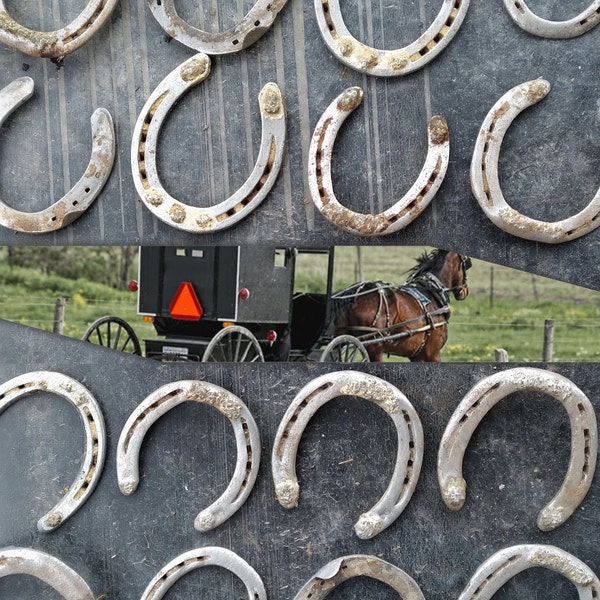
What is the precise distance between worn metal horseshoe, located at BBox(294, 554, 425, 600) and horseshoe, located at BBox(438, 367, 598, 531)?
26 cm

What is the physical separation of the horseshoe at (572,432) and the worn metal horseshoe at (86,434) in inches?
40.2

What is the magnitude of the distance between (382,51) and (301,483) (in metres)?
1.29

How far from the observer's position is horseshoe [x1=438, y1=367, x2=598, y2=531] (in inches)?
113

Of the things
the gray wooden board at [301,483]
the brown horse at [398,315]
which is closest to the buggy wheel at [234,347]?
the brown horse at [398,315]

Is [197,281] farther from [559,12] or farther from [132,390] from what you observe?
[559,12]

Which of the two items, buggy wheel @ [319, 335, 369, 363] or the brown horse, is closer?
buggy wheel @ [319, 335, 369, 363]

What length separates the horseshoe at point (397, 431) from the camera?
287cm

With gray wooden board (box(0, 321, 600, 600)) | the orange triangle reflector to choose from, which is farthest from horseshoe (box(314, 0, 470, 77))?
the orange triangle reflector

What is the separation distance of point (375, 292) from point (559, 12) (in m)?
4.71

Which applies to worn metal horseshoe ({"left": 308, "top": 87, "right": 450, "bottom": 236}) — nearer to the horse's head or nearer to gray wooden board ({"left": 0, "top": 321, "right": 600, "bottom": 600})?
gray wooden board ({"left": 0, "top": 321, "right": 600, "bottom": 600})

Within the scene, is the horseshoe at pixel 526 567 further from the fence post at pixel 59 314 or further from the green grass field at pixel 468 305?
the fence post at pixel 59 314

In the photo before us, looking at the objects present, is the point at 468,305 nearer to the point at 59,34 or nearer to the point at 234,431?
the point at 234,431

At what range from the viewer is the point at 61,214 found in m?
2.92

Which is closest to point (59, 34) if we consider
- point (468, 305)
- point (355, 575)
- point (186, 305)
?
point (355, 575)
